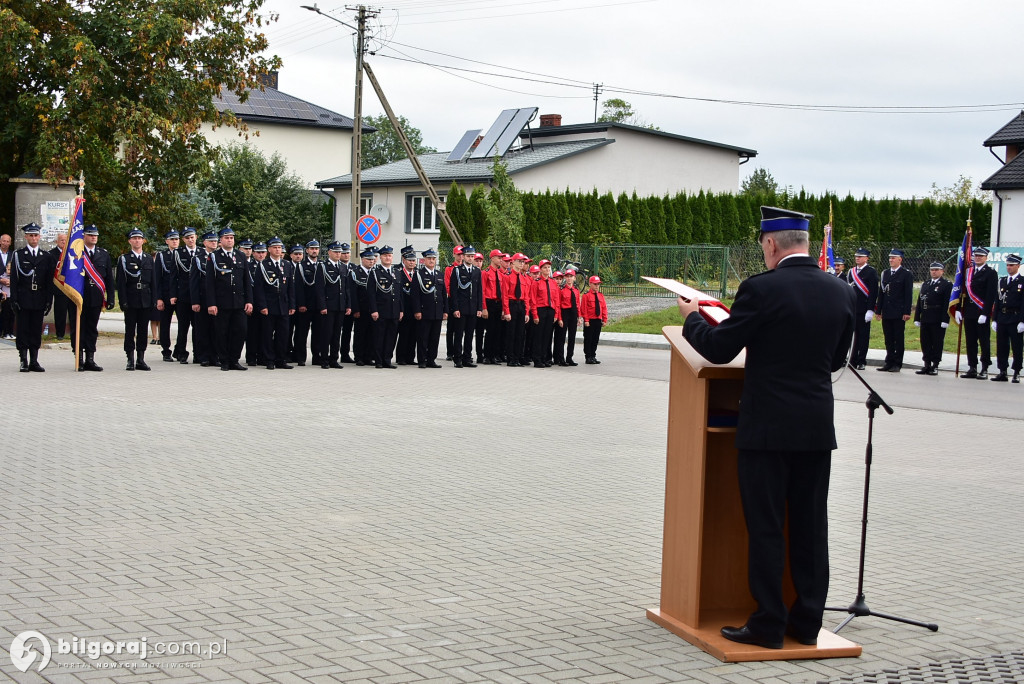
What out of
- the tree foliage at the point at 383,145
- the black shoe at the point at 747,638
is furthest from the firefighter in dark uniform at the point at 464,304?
the tree foliage at the point at 383,145

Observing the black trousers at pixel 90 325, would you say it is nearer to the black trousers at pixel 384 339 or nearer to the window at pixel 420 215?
the black trousers at pixel 384 339

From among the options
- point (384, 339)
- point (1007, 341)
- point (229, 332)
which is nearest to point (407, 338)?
point (384, 339)

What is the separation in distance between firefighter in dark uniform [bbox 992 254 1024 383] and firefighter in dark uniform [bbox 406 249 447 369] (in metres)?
9.70

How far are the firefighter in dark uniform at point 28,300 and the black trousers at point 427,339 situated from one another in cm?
605

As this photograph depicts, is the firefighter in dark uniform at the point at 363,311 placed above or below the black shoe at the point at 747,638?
above

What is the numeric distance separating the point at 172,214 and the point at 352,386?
427 inches

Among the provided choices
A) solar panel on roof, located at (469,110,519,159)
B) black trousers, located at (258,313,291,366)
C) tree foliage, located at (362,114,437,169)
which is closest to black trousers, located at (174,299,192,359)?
black trousers, located at (258,313,291,366)

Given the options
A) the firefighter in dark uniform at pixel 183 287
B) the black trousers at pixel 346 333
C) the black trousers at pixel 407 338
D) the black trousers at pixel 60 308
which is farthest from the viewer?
the black trousers at pixel 407 338

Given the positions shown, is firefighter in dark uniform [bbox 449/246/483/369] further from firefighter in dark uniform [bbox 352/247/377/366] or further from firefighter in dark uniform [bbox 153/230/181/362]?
firefighter in dark uniform [bbox 153/230/181/362]

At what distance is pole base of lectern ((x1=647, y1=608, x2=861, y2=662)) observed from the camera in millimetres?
4734

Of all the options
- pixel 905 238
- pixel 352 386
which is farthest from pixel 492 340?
pixel 905 238

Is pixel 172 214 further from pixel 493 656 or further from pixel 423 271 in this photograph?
pixel 493 656

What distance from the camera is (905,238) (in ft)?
149

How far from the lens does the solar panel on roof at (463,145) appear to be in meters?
49.3
